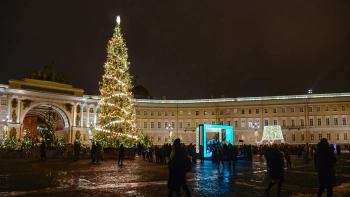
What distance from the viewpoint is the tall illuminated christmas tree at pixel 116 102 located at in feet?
106

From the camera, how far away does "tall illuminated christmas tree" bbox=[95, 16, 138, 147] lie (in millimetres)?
32344

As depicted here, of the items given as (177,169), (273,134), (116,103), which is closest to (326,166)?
(177,169)

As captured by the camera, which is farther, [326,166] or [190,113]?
[190,113]

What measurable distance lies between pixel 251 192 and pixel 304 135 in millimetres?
63480

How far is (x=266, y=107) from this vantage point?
239ft

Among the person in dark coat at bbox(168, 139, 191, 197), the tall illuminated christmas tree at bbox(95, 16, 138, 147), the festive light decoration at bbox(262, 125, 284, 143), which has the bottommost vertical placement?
the person in dark coat at bbox(168, 139, 191, 197)

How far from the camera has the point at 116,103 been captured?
32.5 m

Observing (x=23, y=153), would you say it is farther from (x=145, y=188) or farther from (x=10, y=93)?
(x=10, y=93)

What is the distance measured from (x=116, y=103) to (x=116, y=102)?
0.44 feet

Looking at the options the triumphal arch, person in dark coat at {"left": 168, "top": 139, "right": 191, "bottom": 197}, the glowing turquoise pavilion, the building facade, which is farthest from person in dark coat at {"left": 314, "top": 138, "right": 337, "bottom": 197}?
the triumphal arch

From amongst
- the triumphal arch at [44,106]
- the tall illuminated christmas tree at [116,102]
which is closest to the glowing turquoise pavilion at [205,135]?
the tall illuminated christmas tree at [116,102]

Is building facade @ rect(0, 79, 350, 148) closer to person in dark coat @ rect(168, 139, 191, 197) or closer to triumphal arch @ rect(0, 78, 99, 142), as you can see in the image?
triumphal arch @ rect(0, 78, 99, 142)

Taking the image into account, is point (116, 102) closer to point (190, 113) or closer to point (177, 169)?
point (177, 169)

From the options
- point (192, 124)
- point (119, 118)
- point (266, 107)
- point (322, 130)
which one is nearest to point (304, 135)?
point (322, 130)
